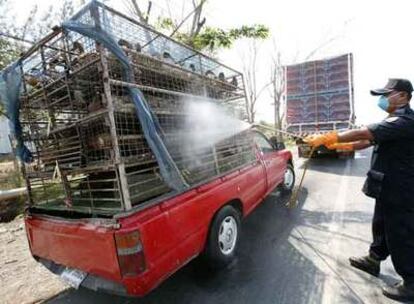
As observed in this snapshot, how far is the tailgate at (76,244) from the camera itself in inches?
90.0

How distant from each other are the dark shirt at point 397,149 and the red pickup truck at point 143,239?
65.4 inches

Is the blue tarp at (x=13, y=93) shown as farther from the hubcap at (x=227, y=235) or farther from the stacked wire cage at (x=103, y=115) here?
the hubcap at (x=227, y=235)

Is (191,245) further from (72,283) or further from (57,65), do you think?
(57,65)

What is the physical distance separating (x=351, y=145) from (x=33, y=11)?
12.1 metres

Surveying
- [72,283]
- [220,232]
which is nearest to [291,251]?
[220,232]

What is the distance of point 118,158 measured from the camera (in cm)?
232

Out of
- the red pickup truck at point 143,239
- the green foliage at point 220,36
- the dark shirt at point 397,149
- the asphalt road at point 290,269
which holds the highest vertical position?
the green foliage at point 220,36

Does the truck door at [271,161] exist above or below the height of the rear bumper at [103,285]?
above

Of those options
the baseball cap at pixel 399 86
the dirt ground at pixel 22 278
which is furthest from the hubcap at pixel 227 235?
the baseball cap at pixel 399 86

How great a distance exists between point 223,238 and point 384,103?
2.26 meters

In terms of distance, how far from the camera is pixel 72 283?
2637 millimetres

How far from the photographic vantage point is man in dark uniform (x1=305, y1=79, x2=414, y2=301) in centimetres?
261

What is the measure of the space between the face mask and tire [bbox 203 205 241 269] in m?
1.97

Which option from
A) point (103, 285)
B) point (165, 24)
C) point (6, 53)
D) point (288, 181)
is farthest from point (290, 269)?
point (6, 53)
